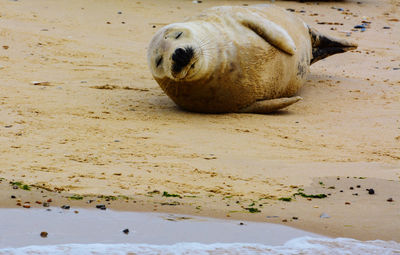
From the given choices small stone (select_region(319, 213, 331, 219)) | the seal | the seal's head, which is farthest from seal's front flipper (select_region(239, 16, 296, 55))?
small stone (select_region(319, 213, 331, 219))

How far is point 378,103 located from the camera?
773 centimetres

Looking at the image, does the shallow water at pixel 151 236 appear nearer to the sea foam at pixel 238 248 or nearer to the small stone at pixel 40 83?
the sea foam at pixel 238 248

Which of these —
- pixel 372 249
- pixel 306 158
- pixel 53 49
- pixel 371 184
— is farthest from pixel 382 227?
pixel 53 49

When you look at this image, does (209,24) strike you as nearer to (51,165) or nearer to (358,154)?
(358,154)

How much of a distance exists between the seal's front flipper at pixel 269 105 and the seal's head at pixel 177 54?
68cm

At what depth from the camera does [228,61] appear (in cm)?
664

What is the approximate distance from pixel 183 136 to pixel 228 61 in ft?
3.26

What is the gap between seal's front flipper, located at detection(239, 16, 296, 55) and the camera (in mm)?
6907

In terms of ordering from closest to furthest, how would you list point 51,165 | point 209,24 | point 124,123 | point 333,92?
point 51,165 < point 124,123 < point 209,24 < point 333,92

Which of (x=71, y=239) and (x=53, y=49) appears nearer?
(x=71, y=239)

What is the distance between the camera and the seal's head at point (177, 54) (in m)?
6.33

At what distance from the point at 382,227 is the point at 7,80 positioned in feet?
14.3

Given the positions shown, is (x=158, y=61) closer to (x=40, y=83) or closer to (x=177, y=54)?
(x=177, y=54)

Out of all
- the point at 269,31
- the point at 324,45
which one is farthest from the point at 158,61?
the point at 324,45
